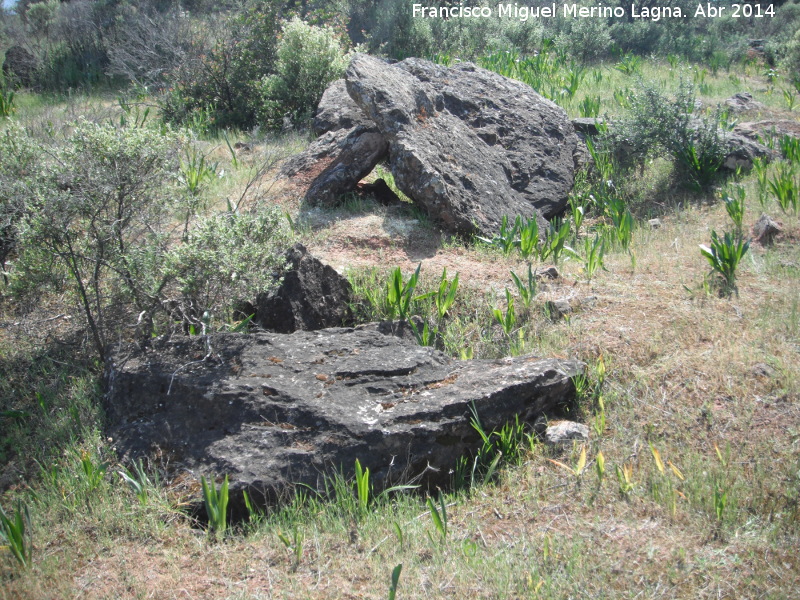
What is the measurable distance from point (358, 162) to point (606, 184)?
9.33 feet

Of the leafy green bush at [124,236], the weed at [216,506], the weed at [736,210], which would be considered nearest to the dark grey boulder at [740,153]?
the weed at [736,210]

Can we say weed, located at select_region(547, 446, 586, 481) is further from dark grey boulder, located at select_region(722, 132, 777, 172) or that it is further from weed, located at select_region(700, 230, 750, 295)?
dark grey boulder, located at select_region(722, 132, 777, 172)

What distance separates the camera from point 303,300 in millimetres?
4930

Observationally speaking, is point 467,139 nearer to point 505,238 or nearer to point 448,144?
point 448,144

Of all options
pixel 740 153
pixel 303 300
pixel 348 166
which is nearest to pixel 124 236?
pixel 303 300

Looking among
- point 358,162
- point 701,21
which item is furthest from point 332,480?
→ point 701,21

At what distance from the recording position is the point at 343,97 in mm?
8477

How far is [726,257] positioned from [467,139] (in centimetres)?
297

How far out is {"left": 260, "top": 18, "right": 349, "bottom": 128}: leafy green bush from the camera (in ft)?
31.5

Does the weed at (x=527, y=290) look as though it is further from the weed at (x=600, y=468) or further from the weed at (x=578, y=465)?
the weed at (x=600, y=468)

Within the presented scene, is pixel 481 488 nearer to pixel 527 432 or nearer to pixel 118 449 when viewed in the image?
pixel 527 432

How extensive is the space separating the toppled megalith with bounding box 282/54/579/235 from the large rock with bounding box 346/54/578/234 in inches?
0.5

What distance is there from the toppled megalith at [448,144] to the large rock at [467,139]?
0.01 meters

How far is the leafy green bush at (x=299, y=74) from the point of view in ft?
31.5
